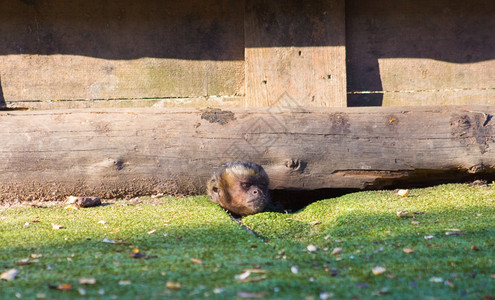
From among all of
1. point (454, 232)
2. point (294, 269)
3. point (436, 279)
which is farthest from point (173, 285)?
point (454, 232)

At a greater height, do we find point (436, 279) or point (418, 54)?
point (418, 54)

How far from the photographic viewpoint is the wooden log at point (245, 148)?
4.78 meters

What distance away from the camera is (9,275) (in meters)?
2.69

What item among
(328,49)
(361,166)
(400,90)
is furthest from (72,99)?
(400,90)

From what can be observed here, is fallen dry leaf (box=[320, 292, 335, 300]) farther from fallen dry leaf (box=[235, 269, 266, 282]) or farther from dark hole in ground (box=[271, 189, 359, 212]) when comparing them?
dark hole in ground (box=[271, 189, 359, 212])

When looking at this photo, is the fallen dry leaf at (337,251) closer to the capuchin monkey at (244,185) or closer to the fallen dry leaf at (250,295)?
the fallen dry leaf at (250,295)

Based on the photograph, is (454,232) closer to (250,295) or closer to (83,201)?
(250,295)

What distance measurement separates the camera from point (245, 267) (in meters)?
2.81

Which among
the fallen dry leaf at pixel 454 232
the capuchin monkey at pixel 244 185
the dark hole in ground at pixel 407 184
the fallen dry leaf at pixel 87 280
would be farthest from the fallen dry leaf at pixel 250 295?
the dark hole in ground at pixel 407 184

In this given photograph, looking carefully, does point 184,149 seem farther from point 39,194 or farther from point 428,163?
point 428,163

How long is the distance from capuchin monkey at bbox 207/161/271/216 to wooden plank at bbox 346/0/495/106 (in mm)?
1423

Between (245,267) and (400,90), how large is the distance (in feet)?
11.3

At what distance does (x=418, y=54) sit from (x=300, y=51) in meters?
1.27

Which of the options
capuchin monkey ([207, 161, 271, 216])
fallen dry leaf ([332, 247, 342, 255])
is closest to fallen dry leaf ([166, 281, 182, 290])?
fallen dry leaf ([332, 247, 342, 255])
